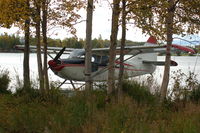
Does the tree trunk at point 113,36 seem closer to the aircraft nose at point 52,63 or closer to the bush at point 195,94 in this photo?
the bush at point 195,94

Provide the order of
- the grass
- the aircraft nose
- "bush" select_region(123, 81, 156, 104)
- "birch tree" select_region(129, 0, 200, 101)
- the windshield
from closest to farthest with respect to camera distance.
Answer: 1. the grass
2. "birch tree" select_region(129, 0, 200, 101)
3. "bush" select_region(123, 81, 156, 104)
4. the aircraft nose
5. the windshield

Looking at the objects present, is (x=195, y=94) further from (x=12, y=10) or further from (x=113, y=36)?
(x=12, y=10)

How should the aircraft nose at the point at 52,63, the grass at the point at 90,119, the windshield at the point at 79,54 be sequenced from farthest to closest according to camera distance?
1. the windshield at the point at 79,54
2. the aircraft nose at the point at 52,63
3. the grass at the point at 90,119

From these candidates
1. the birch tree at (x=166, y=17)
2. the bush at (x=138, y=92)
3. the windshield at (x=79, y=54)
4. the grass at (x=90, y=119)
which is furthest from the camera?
the windshield at (x=79, y=54)

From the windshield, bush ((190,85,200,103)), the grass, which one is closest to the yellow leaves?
the grass

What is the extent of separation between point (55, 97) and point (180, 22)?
113 inches

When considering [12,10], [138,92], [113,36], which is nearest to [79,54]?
[138,92]

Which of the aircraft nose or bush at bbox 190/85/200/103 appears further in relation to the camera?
the aircraft nose

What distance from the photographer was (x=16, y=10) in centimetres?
691

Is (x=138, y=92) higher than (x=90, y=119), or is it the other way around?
(x=90, y=119)

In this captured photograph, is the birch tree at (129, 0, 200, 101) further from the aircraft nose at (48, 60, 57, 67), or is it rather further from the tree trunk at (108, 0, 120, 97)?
the aircraft nose at (48, 60, 57, 67)

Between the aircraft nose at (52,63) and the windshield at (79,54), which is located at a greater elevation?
the windshield at (79,54)

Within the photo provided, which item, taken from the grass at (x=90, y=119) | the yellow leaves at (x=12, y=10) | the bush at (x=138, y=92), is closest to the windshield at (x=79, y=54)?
the bush at (x=138, y=92)

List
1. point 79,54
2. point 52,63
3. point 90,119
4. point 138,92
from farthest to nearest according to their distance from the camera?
point 79,54
point 52,63
point 138,92
point 90,119
